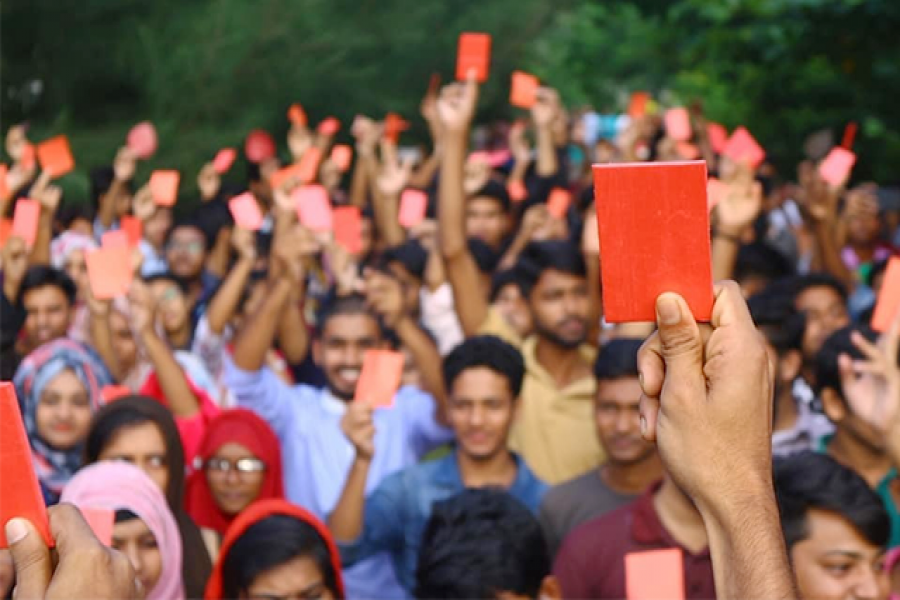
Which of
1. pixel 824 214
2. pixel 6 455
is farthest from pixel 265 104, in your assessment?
pixel 6 455

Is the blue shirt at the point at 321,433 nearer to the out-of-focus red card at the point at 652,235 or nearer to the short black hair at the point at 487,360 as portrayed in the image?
the short black hair at the point at 487,360

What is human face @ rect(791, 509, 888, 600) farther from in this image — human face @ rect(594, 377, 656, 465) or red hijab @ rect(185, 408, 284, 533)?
red hijab @ rect(185, 408, 284, 533)

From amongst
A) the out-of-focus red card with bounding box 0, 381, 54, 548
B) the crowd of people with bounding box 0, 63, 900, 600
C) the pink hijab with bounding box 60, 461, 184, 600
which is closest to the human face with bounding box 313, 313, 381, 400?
the crowd of people with bounding box 0, 63, 900, 600

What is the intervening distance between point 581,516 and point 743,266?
10.1ft

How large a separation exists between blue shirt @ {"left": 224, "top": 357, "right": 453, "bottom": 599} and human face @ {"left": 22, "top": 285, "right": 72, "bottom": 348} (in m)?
0.98

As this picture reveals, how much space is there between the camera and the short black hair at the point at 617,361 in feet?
15.1

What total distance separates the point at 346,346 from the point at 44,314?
1.34m

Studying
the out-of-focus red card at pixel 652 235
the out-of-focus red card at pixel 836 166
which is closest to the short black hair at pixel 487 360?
the out-of-focus red card at pixel 836 166

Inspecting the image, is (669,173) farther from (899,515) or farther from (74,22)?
(74,22)

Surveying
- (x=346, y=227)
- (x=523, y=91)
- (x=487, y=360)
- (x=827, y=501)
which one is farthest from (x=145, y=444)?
(x=523, y=91)

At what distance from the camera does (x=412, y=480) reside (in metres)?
4.50

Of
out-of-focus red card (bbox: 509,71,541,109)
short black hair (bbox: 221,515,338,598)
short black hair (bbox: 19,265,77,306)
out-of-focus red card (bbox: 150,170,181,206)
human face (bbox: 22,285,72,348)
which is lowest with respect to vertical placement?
short black hair (bbox: 221,515,338,598)

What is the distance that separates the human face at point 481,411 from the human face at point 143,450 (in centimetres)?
90

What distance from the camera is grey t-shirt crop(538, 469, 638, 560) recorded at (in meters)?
4.33
